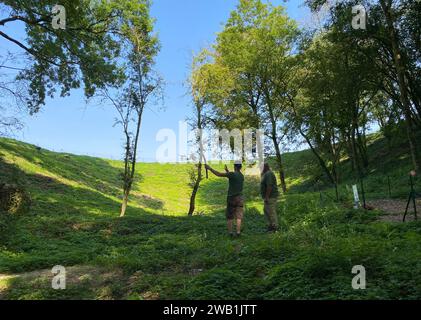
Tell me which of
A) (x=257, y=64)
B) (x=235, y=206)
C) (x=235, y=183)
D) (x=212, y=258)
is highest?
(x=257, y=64)

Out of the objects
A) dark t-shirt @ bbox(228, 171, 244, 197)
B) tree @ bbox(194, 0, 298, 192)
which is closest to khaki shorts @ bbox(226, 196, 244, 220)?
dark t-shirt @ bbox(228, 171, 244, 197)

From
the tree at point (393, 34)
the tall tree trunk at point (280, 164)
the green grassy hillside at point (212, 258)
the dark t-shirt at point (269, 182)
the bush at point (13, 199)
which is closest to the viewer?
the green grassy hillside at point (212, 258)

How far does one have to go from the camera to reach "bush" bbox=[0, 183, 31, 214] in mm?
11258

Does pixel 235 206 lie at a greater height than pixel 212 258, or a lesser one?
greater

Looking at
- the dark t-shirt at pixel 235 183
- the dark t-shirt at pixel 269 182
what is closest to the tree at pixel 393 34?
the dark t-shirt at pixel 269 182

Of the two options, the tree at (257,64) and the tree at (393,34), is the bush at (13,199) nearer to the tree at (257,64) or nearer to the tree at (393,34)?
the tree at (393,34)

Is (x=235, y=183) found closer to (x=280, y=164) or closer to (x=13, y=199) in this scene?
(x=13, y=199)

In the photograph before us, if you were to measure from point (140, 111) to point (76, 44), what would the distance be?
7.09 meters

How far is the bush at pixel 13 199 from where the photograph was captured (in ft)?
36.9

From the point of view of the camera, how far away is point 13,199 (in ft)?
37.4

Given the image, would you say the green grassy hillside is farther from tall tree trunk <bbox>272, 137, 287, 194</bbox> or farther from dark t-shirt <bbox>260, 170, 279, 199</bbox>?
tall tree trunk <bbox>272, 137, 287, 194</bbox>

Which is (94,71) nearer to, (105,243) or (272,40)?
(105,243)

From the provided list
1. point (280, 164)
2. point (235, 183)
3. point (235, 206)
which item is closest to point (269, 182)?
point (235, 183)

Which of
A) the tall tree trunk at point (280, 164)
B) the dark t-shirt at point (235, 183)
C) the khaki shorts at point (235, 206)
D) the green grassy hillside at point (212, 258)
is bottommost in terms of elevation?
the green grassy hillside at point (212, 258)
